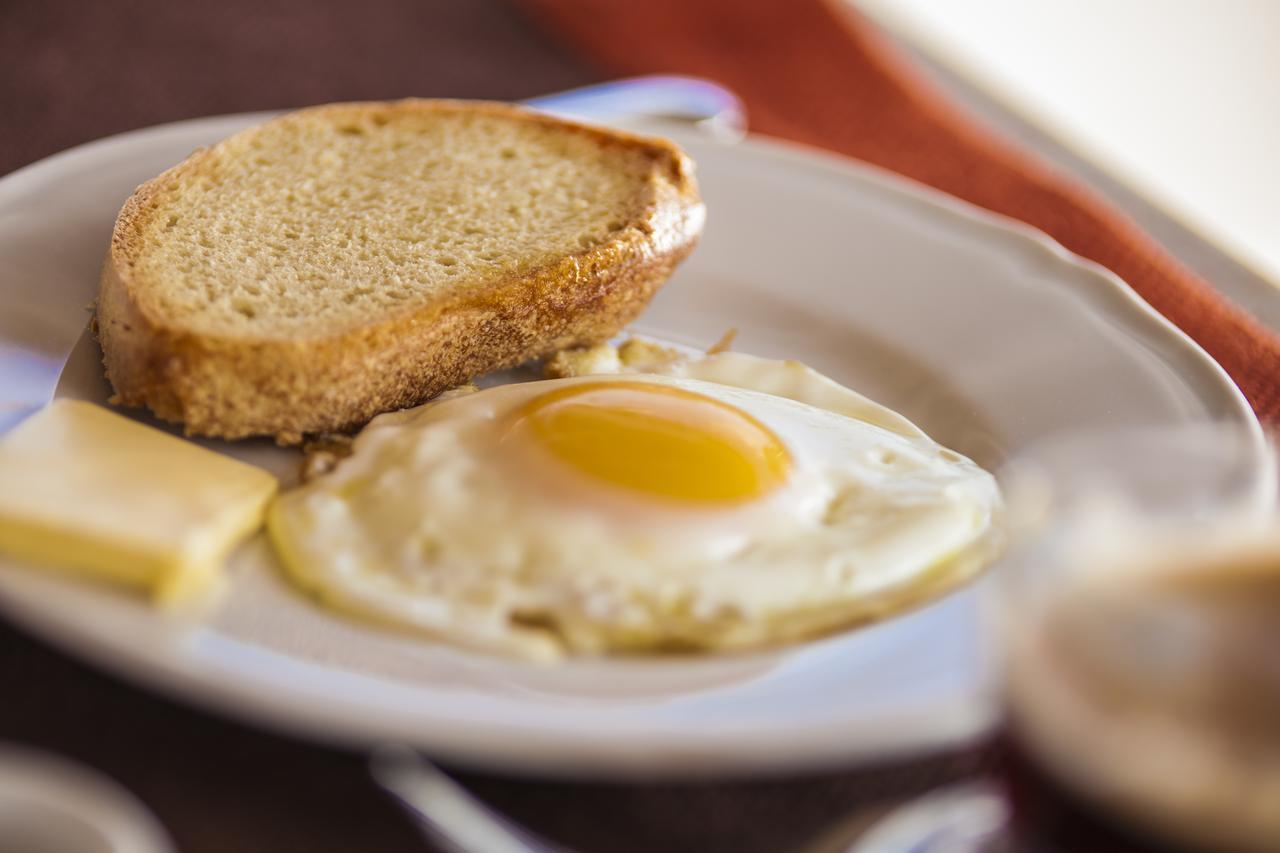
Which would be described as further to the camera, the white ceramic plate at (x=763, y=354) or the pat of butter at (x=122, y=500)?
the pat of butter at (x=122, y=500)

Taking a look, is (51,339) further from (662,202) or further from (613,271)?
(662,202)

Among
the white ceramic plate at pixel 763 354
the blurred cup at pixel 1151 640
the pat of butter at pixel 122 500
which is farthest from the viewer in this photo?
the pat of butter at pixel 122 500

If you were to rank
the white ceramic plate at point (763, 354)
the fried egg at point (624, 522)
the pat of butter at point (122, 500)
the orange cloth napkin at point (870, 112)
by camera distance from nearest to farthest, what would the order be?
the white ceramic plate at point (763, 354)
the pat of butter at point (122, 500)
the fried egg at point (624, 522)
the orange cloth napkin at point (870, 112)

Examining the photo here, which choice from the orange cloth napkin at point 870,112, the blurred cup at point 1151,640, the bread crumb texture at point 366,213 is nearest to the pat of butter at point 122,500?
the bread crumb texture at point 366,213

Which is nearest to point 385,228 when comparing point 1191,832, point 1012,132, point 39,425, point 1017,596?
point 39,425

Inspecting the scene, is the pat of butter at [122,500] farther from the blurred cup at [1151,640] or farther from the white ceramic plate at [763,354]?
the blurred cup at [1151,640]

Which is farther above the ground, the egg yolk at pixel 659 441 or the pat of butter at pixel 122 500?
the egg yolk at pixel 659 441

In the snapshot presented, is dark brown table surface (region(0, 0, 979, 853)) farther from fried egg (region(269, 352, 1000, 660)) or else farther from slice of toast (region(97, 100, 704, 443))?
slice of toast (region(97, 100, 704, 443))

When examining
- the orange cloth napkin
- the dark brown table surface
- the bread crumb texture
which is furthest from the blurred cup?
the orange cloth napkin
